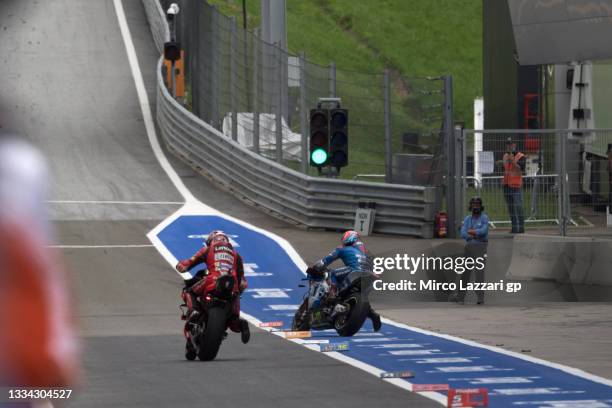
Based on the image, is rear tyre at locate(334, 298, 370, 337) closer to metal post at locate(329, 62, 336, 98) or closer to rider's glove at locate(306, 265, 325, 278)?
rider's glove at locate(306, 265, 325, 278)

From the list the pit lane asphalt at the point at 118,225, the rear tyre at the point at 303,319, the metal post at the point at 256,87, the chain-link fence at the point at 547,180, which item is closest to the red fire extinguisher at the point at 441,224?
the chain-link fence at the point at 547,180

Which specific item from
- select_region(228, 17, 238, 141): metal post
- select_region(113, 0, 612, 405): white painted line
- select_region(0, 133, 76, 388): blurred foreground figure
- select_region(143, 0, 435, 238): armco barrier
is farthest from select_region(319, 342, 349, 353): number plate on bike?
select_region(228, 17, 238, 141): metal post

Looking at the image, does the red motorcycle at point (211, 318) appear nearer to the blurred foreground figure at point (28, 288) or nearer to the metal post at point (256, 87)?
the blurred foreground figure at point (28, 288)

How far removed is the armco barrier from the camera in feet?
86.3

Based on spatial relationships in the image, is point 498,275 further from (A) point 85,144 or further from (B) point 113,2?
(B) point 113,2

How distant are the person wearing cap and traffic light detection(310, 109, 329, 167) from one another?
2.92 meters

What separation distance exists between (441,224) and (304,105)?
4009 mm

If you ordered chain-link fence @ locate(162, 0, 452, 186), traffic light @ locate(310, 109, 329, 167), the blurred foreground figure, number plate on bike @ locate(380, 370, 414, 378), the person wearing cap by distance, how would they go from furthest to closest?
chain-link fence @ locate(162, 0, 452, 186), the person wearing cap, traffic light @ locate(310, 109, 329, 167), number plate on bike @ locate(380, 370, 414, 378), the blurred foreground figure

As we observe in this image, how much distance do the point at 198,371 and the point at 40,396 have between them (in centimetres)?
1107

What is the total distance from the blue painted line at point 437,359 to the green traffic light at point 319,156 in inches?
76.1

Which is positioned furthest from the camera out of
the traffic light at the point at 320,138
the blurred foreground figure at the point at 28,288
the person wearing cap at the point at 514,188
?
the person wearing cap at the point at 514,188

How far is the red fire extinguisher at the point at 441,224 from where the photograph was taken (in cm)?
2564

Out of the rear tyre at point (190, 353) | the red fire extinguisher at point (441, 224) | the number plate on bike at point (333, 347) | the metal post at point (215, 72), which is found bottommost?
the red fire extinguisher at point (441, 224)

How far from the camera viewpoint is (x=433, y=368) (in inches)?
510
